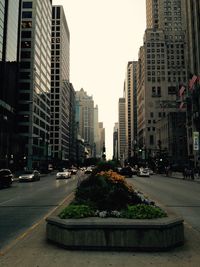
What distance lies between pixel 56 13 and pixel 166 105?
73.9 m

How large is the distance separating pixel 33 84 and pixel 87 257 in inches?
3898

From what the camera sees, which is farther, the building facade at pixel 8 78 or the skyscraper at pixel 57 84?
the skyscraper at pixel 57 84

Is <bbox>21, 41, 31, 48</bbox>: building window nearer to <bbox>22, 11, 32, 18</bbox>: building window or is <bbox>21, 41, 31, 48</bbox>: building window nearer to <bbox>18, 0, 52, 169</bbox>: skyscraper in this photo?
<bbox>18, 0, 52, 169</bbox>: skyscraper

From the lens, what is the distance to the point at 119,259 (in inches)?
277

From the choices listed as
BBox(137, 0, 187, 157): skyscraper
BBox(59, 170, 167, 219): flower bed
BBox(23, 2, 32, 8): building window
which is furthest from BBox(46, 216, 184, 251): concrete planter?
BBox(137, 0, 187, 157): skyscraper

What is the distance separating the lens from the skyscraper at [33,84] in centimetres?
9950

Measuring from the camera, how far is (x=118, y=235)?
25.5 feet

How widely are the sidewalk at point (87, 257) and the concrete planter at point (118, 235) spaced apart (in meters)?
0.21

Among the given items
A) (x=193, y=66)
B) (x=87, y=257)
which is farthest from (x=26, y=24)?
(x=87, y=257)

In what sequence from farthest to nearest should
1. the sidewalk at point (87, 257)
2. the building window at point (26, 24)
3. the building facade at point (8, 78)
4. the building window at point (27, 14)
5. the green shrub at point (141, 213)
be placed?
Result: the building window at point (27, 14) < the building window at point (26, 24) < the building facade at point (8, 78) < the green shrub at point (141, 213) < the sidewalk at point (87, 257)

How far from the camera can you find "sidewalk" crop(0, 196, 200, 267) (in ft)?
22.2

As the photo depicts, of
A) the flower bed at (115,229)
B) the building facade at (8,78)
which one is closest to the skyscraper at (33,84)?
the building facade at (8,78)

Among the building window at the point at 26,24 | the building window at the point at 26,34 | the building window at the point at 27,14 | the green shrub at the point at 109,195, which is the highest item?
the building window at the point at 27,14

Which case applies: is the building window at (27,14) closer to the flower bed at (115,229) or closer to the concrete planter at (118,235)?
the flower bed at (115,229)
